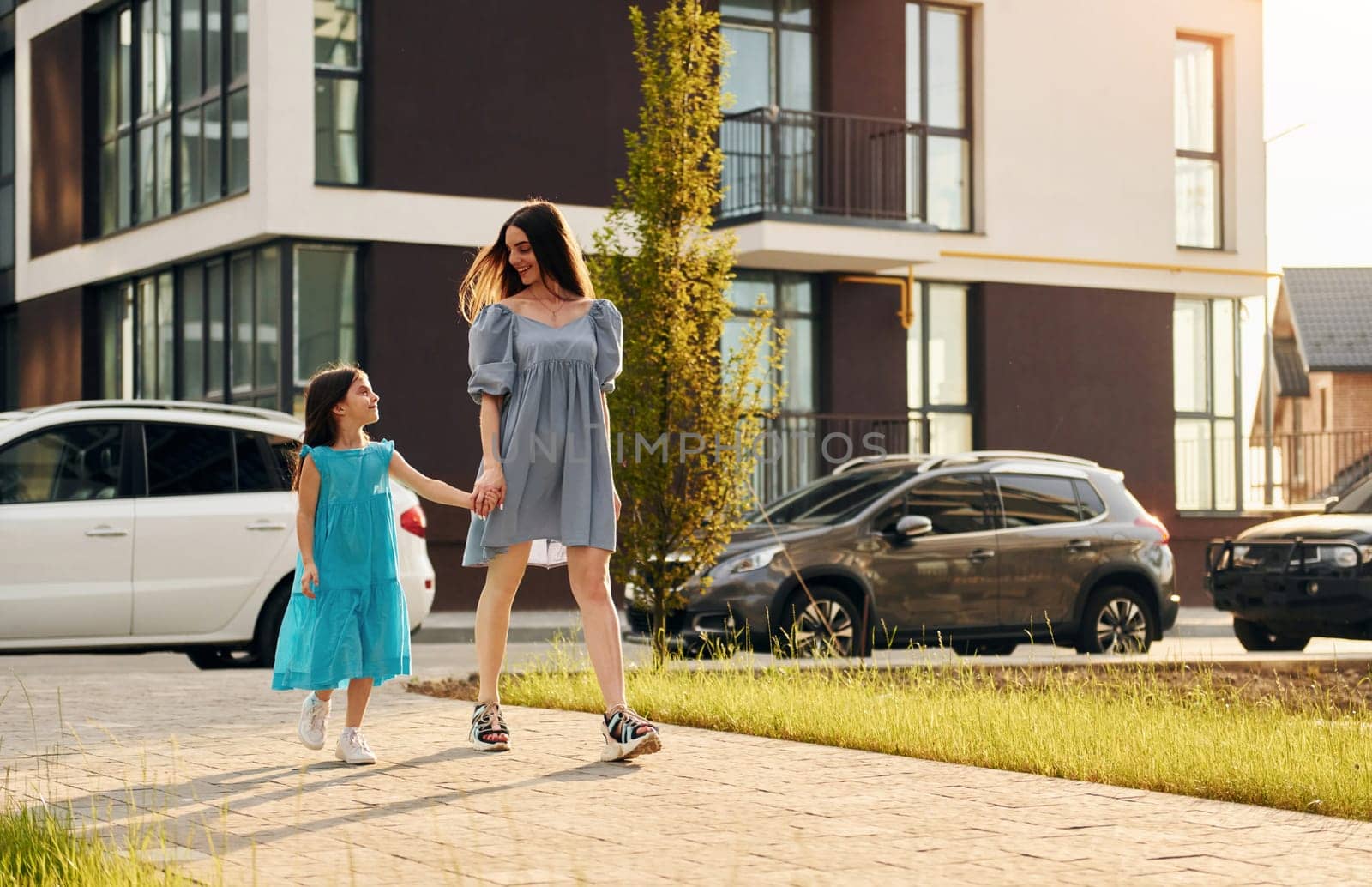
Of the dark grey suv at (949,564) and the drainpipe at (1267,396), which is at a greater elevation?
the drainpipe at (1267,396)

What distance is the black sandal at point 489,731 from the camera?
7.10 m

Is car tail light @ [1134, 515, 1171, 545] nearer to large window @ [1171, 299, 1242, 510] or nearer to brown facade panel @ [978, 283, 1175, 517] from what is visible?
brown facade panel @ [978, 283, 1175, 517]

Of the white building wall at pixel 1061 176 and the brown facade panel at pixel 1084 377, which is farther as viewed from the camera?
the brown facade panel at pixel 1084 377

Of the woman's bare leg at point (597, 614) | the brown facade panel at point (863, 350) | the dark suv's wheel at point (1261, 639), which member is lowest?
the dark suv's wheel at point (1261, 639)

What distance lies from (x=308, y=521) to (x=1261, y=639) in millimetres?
10425

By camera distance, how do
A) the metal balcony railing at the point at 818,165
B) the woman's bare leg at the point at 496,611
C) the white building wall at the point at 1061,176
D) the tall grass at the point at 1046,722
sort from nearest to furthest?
the tall grass at the point at 1046,722, the woman's bare leg at the point at 496,611, the metal balcony railing at the point at 818,165, the white building wall at the point at 1061,176

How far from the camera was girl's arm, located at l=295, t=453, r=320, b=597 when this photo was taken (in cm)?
705

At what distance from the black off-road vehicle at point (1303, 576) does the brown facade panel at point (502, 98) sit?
33.2 ft

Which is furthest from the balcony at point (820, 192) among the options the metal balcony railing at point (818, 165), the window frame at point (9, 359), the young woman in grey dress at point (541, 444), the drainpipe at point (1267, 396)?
the young woman in grey dress at point (541, 444)

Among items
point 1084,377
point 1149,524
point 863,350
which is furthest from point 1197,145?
point 1149,524

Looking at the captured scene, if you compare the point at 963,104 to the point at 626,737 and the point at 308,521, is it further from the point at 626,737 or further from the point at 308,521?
the point at 626,737

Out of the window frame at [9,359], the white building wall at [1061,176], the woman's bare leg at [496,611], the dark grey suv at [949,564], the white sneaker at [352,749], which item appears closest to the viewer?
the white sneaker at [352,749]

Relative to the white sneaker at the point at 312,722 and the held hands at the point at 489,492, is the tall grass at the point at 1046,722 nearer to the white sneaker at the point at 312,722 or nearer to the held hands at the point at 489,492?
the held hands at the point at 489,492

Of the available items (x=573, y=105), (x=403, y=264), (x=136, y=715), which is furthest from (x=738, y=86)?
(x=136, y=715)
